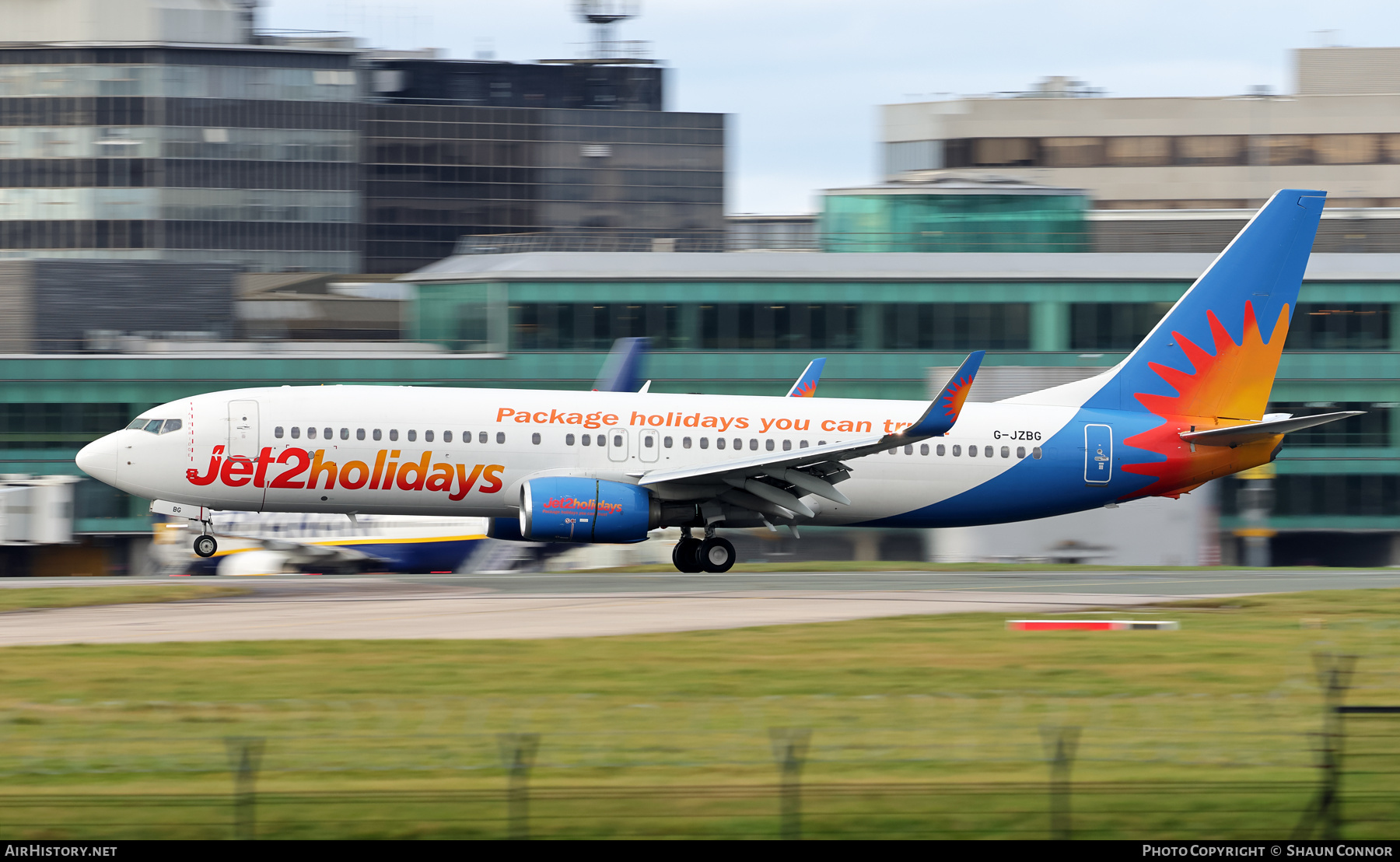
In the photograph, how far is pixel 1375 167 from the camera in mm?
117188

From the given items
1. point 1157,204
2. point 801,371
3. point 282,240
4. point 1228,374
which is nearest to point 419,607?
point 1228,374

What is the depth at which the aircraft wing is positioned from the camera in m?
30.9

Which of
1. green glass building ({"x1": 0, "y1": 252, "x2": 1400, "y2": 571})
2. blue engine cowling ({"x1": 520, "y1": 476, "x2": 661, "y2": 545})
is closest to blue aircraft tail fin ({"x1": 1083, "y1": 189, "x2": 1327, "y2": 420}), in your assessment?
blue engine cowling ({"x1": 520, "y1": 476, "x2": 661, "y2": 545})

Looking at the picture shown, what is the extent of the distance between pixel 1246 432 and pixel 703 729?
2462cm

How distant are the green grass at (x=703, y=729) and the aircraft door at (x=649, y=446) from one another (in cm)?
1082

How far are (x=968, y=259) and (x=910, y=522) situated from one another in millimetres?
25638

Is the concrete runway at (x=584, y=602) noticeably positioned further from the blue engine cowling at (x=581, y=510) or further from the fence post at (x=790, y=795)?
the fence post at (x=790, y=795)

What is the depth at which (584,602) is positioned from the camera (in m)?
27.0

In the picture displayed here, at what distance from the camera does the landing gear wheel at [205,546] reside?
3114cm

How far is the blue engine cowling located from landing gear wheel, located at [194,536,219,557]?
19.9 ft

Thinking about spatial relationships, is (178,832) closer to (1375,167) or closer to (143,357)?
(143,357)

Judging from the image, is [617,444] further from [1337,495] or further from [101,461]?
[1337,495]

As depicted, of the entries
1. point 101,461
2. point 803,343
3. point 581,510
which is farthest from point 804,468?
point 803,343

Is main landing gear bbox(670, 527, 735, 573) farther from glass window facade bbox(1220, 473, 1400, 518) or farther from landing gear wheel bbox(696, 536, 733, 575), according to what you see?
glass window facade bbox(1220, 473, 1400, 518)
